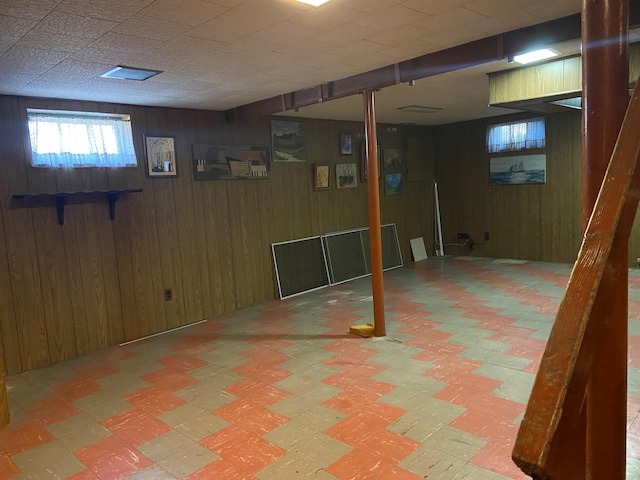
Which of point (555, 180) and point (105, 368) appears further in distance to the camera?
point (555, 180)

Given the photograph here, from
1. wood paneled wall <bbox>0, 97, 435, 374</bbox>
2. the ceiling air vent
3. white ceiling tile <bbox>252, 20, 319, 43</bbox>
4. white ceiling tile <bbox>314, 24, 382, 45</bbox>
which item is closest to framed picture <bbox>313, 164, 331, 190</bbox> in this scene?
wood paneled wall <bbox>0, 97, 435, 374</bbox>

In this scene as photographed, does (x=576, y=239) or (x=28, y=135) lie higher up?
(x=28, y=135)

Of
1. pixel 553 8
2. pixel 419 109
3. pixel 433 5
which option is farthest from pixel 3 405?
pixel 419 109

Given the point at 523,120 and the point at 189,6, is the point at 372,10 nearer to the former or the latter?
the point at 189,6

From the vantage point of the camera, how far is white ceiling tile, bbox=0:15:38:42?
232 centimetres

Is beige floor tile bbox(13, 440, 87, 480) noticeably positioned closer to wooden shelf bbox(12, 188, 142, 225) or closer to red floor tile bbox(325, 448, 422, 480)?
red floor tile bbox(325, 448, 422, 480)

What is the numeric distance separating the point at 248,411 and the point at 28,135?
120 inches

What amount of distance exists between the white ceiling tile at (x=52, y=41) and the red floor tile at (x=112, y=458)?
235cm

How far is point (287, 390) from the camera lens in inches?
133

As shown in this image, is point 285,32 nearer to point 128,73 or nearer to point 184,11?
point 184,11

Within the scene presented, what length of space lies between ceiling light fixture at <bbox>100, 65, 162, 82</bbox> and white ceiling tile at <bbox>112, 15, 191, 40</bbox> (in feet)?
2.42

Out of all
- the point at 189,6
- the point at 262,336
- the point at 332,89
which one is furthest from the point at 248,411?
the point at 332,89

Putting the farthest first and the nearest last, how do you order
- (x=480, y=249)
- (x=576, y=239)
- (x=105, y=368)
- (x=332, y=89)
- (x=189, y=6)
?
(x=480, y=249) → (x=576, y=239) → (x=332, y=89) → (x=105, y=368) → (x=189, y=6)

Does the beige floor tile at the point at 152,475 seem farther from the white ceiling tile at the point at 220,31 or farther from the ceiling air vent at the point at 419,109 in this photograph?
the ceiling air vent at the point at 419,109
